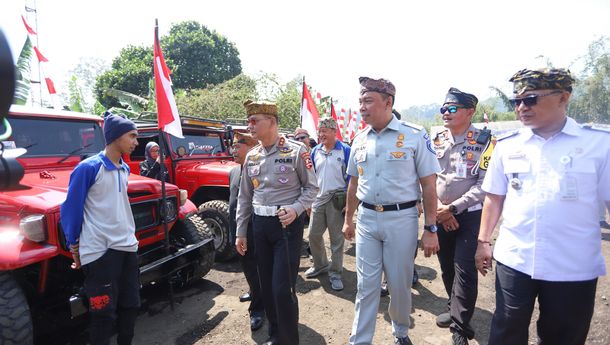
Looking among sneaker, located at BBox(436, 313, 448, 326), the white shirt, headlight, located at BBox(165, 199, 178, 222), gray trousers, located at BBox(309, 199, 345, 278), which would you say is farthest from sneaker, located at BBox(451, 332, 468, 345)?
headlight, located at BBox(165, 199, 178, 222)

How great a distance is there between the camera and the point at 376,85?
2486 mm

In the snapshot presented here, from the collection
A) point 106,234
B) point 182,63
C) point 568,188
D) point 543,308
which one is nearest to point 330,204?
point 106,234

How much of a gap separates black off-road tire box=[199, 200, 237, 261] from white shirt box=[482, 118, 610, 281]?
3.81 meters

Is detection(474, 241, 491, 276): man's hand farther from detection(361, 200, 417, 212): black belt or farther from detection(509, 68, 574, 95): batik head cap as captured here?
detection(509, 68, 574, 95): batik head cap

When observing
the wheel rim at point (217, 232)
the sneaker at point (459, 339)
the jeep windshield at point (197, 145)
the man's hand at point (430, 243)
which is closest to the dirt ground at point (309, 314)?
the sneaker at point (459, 339)

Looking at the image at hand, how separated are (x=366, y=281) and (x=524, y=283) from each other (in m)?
1.02

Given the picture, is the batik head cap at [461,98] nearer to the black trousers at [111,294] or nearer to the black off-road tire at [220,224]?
the black trousers at [111,294]

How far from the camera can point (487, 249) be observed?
7.00 feet

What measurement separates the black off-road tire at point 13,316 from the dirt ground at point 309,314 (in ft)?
3.33

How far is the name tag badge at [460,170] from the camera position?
293 centimetres

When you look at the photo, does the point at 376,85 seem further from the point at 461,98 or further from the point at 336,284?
the point at 336,284

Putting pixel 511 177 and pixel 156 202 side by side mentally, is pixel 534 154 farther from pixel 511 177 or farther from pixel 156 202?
pixel 156 202

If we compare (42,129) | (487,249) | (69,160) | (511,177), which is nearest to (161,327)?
(69,160)

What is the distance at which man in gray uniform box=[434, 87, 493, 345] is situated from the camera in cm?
276
